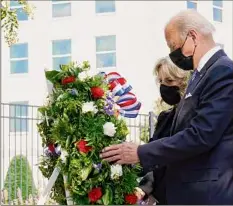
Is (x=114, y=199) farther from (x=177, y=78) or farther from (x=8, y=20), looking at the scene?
(x=8, y=20)

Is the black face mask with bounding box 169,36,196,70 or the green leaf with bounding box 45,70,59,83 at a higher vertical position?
the black face mask with bounding box 169,36,196,70

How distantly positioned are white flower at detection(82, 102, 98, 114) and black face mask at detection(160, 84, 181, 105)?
0.54 meters

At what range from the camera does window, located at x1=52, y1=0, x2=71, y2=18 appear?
21.1m

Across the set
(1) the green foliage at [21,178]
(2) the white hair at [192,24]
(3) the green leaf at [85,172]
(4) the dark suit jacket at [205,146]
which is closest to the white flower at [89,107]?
(3) the green leaf at [85,172]

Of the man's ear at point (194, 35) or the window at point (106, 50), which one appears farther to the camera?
the window at point (106, 50)

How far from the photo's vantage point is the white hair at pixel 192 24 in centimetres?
268

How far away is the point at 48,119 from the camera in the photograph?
2967 mm

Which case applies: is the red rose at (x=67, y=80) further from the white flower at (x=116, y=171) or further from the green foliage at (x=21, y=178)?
the green foliage at (x=21, y=178)

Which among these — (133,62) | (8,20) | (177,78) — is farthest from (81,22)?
(177,78)

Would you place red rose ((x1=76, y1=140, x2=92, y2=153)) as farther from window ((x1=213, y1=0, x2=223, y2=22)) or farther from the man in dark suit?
window ((x1=213, y1=0, x2=223, y2=22))

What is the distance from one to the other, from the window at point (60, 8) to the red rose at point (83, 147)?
60.5ft

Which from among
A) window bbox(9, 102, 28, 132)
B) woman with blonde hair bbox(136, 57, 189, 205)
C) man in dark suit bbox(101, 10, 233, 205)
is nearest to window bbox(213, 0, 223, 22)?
window bbox(9, 102, 28, 132)

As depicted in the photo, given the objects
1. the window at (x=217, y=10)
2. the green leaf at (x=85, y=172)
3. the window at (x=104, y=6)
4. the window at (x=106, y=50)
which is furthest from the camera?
the window at (x=217, y=10)

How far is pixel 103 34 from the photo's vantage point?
2053 centimetres
